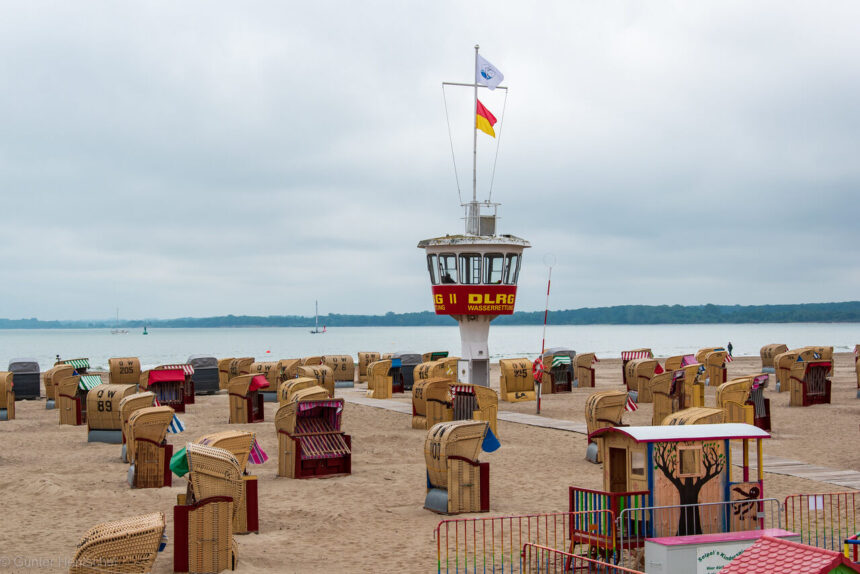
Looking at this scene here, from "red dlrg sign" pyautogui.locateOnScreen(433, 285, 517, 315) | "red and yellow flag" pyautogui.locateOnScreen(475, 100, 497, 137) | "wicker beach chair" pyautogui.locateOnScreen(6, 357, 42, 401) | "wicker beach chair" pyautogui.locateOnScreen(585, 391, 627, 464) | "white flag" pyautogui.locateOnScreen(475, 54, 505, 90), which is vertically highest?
"white flag" pyautogui.locateOnScreen(475, 54, 505, 90)

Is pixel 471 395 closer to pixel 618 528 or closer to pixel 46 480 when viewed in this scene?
A: pixel 46 480

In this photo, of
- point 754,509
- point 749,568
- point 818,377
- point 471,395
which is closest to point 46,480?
point 471,395

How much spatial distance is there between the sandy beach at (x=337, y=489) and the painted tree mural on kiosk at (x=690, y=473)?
3.70 metres

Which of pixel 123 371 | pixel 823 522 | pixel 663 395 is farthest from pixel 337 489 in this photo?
pixel 123 371

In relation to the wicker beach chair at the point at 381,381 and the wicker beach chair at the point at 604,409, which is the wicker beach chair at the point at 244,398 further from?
the wicker beach chair at the point at 604,409

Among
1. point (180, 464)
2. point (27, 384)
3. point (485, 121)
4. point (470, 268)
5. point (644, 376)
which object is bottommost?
point (27, 384)

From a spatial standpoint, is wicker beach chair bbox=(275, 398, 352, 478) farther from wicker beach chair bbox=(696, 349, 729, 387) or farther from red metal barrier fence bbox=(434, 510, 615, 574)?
wicker beach chair bbox=(696, 349, 729, 387)

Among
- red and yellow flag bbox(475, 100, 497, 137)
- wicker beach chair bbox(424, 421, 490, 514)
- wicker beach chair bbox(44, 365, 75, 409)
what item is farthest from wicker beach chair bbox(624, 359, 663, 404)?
wicker beach chair bbox(44, 365, 75, 409)

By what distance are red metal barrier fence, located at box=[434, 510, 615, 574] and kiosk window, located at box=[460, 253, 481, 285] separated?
69.6 ft

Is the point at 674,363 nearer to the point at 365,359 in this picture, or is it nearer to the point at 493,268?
the point at 493,268

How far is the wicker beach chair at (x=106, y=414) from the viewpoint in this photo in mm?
26297

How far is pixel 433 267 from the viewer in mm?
37688

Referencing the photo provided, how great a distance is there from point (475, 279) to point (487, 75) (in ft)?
31.1

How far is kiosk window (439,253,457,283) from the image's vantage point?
36.9 m
